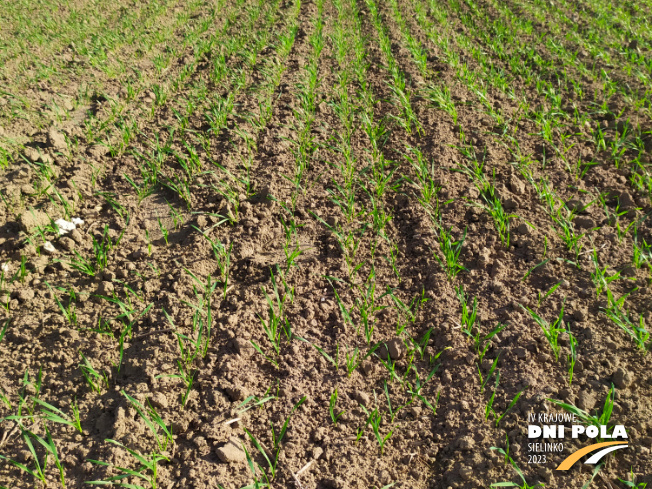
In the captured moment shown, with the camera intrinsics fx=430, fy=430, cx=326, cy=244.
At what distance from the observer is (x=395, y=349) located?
7.85 feet

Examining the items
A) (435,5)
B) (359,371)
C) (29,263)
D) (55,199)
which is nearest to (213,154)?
(55,199)

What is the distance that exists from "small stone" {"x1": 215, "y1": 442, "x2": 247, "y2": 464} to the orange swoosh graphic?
4.57 ft

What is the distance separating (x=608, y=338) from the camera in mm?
2340

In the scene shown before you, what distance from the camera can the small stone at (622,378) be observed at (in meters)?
2.12

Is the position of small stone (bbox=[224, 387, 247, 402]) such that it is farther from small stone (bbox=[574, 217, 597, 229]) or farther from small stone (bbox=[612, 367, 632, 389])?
small stone (bbox=[574, 217, 597, 229])

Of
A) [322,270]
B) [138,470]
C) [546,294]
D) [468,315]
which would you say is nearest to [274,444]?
[138,470]

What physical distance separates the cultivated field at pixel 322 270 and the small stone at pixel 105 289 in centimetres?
1

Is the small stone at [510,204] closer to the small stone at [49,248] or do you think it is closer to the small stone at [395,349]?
the small stone at [395,349]

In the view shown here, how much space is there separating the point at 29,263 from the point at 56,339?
748 millimetres

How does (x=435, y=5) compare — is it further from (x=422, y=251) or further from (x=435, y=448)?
(x=435, y=448)

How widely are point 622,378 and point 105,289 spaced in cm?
290

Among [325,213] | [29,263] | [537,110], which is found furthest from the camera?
[537,110]

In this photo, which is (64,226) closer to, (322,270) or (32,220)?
(32,220)

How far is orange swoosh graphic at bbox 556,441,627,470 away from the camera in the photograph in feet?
6.14
